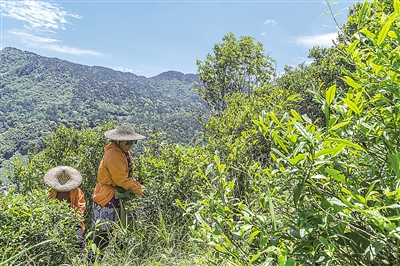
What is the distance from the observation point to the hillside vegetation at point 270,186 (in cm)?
99

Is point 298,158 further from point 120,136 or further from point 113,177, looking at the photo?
point 120,136

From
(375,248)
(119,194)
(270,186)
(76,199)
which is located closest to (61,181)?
(76,199)

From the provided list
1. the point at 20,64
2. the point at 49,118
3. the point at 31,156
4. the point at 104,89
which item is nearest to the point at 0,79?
the point at 20,64

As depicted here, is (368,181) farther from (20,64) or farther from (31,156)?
(20,64)

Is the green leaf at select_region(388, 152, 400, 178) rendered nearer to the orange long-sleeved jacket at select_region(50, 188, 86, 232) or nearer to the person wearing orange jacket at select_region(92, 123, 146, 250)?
the person wearing orange jacket at select_region(92, 123, 146, 250)

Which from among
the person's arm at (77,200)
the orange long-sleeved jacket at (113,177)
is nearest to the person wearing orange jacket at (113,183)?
the orange long-sleeved jacket at (113,177)

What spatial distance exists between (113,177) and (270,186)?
9.93 feet

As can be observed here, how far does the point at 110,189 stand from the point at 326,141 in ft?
12.4

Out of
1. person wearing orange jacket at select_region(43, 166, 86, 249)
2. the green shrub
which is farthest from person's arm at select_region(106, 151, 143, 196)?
the green shrub

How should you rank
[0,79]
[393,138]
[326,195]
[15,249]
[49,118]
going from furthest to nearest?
[0,79] → [49,118] → [15,249] → [326,195] → [393,138]

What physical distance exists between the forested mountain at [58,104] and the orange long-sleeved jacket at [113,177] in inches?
3015

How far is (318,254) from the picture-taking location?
1.14 metres

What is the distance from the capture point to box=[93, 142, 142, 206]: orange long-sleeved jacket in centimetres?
408

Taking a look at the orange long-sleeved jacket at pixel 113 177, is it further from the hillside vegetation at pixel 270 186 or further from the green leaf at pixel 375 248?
the green leaf at pixel 375 248
